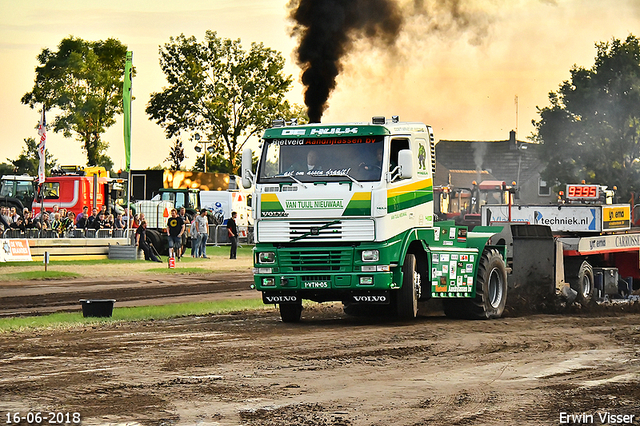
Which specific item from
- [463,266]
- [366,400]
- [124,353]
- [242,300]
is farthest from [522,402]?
[242,300]

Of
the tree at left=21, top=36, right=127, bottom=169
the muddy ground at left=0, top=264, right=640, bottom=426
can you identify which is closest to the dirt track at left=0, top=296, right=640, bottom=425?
the muddy ground at left=0, top=264, right=640, bottom=426

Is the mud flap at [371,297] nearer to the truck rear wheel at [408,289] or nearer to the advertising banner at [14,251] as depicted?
the truck rear wheel at [408,289]

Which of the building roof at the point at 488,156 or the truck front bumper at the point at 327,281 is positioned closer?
the truck front bumper at the point at 327,281

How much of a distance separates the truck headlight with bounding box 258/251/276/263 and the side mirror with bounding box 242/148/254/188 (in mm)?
1071

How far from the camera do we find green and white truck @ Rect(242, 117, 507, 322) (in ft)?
46.7

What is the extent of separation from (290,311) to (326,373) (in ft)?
18.7

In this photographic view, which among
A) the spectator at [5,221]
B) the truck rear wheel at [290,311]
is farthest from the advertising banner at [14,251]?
the truck rear wheel at [290,311]

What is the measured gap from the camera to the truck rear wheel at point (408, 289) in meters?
14.8

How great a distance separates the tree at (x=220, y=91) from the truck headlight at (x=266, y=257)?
50.7m

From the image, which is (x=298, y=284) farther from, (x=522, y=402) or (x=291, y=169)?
(x=522, y=402)

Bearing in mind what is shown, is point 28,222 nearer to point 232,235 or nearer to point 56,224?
point 56,224

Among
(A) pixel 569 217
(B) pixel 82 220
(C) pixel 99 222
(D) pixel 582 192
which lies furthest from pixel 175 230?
(A) pixel 569 217

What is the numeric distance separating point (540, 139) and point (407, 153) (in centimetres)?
5598

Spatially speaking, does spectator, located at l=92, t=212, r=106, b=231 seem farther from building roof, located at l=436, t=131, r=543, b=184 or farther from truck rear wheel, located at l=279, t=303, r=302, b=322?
building roof, located at l=436, t=131, r=543, b=184
